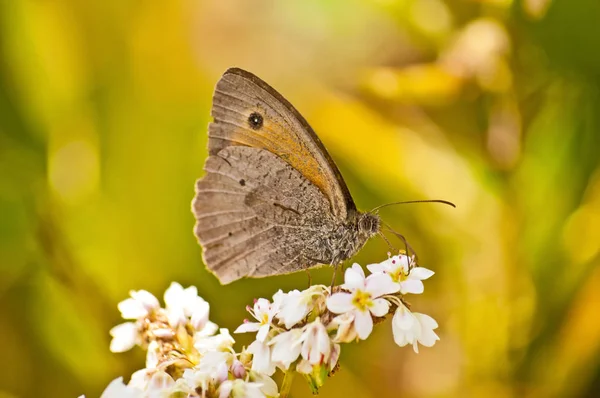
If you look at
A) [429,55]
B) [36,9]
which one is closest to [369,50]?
[429,55]

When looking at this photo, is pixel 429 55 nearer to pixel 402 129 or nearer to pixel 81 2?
pixel 402 129

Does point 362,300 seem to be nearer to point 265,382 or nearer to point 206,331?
point 265,382

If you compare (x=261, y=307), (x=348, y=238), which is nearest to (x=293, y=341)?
(x=261, y=307)

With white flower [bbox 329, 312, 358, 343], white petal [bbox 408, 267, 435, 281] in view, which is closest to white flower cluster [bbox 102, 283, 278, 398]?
white flower [bbox 329, 312, 358, 343]

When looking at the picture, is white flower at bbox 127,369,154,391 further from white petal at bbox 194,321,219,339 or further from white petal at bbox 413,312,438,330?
white petal at bbox 413,312,438,330

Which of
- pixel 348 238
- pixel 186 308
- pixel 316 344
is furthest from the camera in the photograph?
pixel 348 238

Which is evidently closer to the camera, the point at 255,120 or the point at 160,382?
the point at 160,382

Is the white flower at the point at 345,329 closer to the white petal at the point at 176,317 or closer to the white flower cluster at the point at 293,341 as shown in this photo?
the white flower cluster at the point at 293,341
